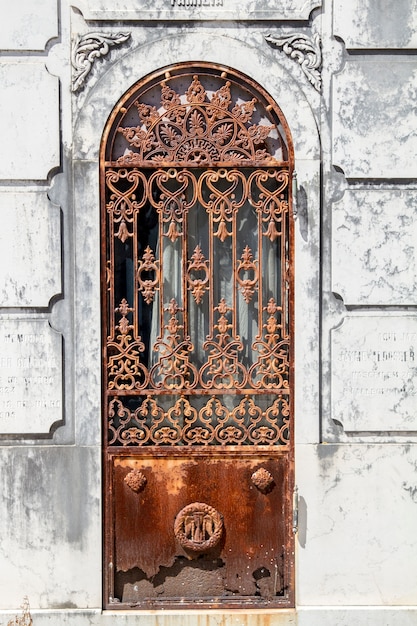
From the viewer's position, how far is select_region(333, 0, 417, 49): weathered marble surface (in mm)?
4715

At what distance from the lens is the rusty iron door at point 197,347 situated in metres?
4.81

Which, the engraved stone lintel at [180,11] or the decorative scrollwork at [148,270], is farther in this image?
the decorative scrollwork at [148,270]

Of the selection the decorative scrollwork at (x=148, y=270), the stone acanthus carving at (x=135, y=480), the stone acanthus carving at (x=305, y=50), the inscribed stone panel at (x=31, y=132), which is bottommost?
the stone acanthus carving at (x=135, y=480)

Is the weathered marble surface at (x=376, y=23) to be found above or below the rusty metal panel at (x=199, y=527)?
above

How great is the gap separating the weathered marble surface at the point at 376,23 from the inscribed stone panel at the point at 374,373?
5.80 feet

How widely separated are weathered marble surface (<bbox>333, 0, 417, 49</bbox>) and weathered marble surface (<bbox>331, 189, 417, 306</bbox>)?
0.95 meters

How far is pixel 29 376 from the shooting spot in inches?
189

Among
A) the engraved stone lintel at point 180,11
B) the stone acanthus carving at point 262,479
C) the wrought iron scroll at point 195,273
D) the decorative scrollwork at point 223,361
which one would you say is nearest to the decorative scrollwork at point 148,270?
the wrought iron scroll at point 195,273

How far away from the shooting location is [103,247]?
4797mm

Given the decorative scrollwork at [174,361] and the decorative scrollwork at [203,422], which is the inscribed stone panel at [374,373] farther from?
the decorative scrollwork at [174,361]

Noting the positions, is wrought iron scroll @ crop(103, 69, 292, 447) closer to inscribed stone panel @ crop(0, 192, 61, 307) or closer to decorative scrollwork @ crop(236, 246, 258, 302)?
decorative scrollwork @ crop(236, 246, 258, 302)

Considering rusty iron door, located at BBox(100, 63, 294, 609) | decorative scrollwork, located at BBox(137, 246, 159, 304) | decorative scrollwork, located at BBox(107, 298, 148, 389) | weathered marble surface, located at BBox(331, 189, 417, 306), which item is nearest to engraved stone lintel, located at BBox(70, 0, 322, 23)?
Result: rusty iron door, located at BBox(100, 63, 294, 609)

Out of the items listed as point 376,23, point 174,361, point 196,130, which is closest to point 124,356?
point 174,361

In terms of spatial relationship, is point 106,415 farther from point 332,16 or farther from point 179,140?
point 332,16
